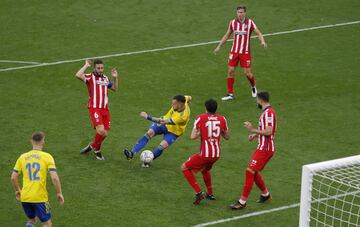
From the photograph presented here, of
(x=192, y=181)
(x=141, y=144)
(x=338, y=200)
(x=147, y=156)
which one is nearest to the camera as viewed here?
(x=192, y=181)

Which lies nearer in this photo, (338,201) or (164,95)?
(338,201)

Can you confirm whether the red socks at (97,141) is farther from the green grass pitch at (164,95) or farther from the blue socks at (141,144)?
the blue socks at (141,144)

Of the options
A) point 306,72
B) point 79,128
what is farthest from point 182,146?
point 306,72

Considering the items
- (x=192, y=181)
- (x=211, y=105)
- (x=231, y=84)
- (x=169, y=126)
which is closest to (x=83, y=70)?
(x=169, y=126)

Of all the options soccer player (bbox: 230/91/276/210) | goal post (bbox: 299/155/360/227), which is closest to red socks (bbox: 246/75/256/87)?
goal post (bbox: 299/155/360/227)

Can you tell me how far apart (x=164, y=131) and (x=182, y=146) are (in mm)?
Result: 1060

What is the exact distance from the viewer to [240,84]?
19.7m

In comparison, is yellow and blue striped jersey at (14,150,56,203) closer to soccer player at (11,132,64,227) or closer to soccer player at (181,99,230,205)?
soccer player at (11,132,64,227)

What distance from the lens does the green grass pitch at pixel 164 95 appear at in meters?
13.7

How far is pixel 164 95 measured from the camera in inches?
736

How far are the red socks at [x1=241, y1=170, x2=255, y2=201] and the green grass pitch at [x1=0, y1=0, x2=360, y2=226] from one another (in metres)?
0.30

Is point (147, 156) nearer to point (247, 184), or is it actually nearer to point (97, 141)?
point (97, 141)

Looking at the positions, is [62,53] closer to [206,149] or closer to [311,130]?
[311,130]

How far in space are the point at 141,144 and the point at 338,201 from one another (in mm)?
4058
